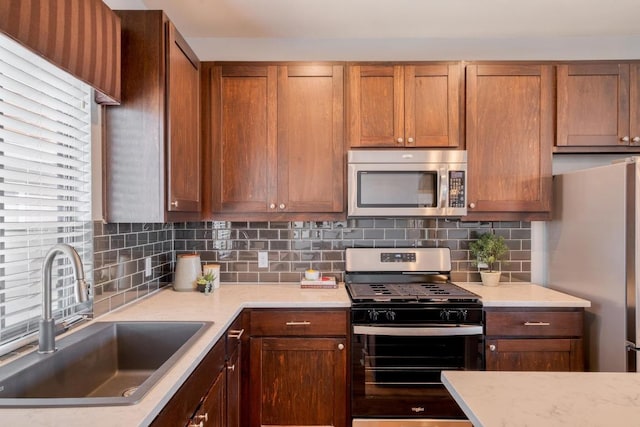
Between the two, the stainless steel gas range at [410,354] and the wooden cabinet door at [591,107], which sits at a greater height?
the wooden cabinet door at [591,107]

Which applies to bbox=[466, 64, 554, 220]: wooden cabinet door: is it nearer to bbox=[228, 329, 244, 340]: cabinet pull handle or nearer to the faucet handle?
bbox=[228, 329, 244, 340]: cabinet pull handle

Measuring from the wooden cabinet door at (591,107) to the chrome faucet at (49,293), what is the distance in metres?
2.57

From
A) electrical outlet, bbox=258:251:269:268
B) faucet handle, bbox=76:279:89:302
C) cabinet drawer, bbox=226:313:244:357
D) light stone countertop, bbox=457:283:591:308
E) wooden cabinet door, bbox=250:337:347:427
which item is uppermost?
faucet handle, bbox=76:279:89:302

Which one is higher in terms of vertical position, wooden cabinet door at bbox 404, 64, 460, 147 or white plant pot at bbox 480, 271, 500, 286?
wooden cabinet door at bbox 404, 64, 460, 147

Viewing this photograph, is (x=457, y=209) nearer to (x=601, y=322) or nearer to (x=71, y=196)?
(x=601, y=322)

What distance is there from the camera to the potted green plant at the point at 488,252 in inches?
101

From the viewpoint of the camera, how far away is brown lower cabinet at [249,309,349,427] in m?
2.13

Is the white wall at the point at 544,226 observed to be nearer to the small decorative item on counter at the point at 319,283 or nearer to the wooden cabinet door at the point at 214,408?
the small decorative item on counter at the point at 319,283

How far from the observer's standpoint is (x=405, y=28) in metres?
2.56

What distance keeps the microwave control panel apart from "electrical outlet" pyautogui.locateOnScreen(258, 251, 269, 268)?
49.5 inches

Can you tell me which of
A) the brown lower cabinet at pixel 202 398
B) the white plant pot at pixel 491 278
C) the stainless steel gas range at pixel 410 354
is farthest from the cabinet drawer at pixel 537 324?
the brown lower cabinet at pixel 202 398

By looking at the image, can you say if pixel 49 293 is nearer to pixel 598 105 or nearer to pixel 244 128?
pixel 244 128

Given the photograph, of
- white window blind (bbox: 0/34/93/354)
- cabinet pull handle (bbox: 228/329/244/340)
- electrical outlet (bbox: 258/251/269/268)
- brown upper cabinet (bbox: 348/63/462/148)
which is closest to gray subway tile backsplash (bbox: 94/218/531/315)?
electrical outlet (bbox: 258/251/269/268)

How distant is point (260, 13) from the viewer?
7.73 ft
